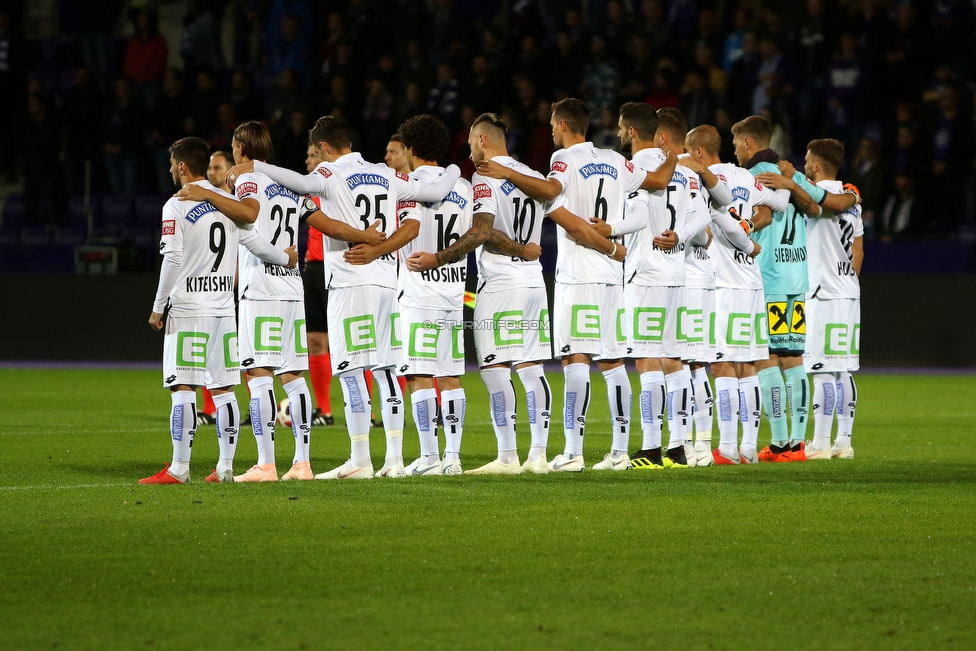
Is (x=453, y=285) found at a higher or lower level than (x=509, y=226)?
lower

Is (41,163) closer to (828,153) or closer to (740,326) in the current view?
(828,153)

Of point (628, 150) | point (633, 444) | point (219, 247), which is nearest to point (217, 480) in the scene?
point (219, 247)

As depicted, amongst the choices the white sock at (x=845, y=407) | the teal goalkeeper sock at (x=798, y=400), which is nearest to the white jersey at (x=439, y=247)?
the teal goalkeeper sock at (x=798, y=400)

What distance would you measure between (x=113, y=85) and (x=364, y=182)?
58.9 feet

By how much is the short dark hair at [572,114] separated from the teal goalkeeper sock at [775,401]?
8.87 feet

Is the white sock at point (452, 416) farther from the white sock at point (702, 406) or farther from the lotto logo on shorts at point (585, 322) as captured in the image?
the white sock at point (702, 406)

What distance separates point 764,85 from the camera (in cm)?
2100

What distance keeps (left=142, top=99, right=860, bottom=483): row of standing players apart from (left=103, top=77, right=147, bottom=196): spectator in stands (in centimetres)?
1482

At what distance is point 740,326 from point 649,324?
1.03m

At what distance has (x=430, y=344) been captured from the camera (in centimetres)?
939

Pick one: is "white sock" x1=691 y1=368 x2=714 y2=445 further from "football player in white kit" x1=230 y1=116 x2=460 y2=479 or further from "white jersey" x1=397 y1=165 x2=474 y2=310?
"football player in white kit" x1=230 y1=116 x2=460 y2=479

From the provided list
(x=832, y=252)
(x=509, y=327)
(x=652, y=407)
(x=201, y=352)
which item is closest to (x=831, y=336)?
(x=832, y=252)

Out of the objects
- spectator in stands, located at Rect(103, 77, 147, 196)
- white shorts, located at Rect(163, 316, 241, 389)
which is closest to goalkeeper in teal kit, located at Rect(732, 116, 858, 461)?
white shorts, located at Rect(163, 316, 241, 389)

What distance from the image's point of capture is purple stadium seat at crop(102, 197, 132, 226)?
23.3m
